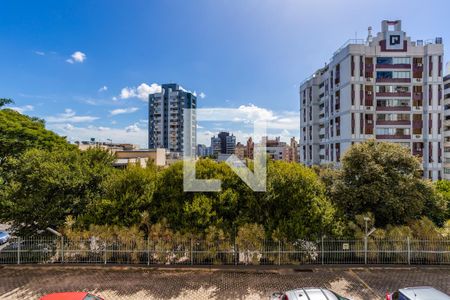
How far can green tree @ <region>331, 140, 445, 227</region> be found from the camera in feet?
33.6

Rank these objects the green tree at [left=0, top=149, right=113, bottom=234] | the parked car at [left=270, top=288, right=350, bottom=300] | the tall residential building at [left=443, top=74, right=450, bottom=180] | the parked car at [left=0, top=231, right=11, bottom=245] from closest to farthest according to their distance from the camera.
→ the parked car at [left=270, top=288, right=350, bottom=300] < the green tree at [left=0, top=149, right=113, bottom=234] < the parked car at [left=0, top=231, right=11, bottom=245] < the tall residential building at [left=443, top=74, right=450, bottom=180]

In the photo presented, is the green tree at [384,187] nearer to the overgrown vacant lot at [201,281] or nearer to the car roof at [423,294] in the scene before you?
the overgrown vacant lot at [201,281]

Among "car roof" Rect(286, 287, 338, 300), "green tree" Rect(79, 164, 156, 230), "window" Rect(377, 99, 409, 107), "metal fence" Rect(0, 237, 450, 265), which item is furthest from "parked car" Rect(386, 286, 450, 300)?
"window" Rect(377, 99, 409, 107)

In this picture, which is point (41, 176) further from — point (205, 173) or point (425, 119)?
point (425, 119)

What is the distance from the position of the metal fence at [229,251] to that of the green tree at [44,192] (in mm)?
→ 779

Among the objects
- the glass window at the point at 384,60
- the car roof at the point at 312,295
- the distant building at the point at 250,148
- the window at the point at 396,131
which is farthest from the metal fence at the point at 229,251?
the glass window at the point at 384,60

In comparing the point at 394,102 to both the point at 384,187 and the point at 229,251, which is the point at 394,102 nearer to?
the point at 384,187

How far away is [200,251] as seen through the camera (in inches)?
364

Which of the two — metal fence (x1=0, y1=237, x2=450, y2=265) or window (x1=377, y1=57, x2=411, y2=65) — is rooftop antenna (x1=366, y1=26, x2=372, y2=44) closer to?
window (x1=377, y1=57, x2=411, y2=65)

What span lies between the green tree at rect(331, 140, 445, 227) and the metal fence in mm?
1379

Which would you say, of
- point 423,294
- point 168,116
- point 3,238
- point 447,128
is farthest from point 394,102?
point 168,116

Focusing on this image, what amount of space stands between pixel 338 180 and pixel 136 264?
351 inches

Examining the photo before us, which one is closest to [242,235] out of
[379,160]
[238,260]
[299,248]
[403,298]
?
[238,260]

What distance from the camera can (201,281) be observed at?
8.34 metres
